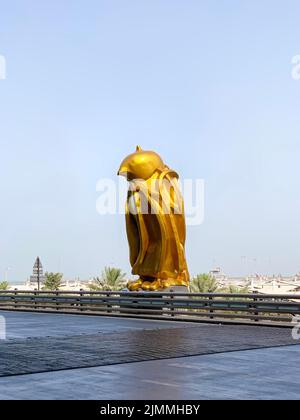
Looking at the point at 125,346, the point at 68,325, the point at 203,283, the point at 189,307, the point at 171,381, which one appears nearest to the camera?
the point at 171,381

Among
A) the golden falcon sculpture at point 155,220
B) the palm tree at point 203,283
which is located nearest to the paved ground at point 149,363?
the golden falcon sculpture at point 155,220

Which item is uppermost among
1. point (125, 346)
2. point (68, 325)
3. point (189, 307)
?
point (189, 307)

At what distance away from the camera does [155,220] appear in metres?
26.0

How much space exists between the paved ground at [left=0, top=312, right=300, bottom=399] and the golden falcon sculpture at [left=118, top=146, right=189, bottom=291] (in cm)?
715

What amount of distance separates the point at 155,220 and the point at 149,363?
587 inches

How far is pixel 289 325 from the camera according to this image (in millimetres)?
18094

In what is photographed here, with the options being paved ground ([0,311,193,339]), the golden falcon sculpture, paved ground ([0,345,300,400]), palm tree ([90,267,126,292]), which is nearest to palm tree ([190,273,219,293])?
palm tree ([90,267,126,292])

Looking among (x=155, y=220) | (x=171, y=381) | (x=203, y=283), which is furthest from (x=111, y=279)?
(x=171, y=381)

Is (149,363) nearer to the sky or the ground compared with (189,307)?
nearer to the ground

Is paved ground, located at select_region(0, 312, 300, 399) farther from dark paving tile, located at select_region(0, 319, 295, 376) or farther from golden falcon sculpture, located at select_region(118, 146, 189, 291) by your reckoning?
golden falcon sculpture, located at select_region(118, 146, 189, 291)

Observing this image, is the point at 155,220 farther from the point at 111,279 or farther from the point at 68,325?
the point at 111,279

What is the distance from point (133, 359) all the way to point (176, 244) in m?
14.6

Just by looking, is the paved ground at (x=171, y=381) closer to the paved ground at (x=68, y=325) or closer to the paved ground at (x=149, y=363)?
the paved ground at (x=149, y=363)

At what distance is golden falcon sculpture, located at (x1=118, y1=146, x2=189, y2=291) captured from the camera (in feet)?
85.0
